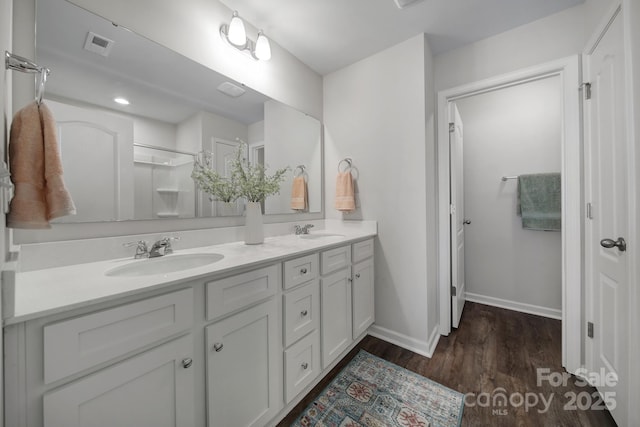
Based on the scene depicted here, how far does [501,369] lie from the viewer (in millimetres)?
1587

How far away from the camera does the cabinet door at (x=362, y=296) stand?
1.72m

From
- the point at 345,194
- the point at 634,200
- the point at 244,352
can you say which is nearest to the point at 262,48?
the point at 345,194

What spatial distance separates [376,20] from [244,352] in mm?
2129

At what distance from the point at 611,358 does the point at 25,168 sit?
2440 millimetres

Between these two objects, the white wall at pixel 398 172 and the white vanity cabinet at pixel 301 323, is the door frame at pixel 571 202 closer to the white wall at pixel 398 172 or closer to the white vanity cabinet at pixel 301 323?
the white wall at pixel 398 172

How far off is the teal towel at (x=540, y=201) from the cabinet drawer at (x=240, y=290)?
253 cm

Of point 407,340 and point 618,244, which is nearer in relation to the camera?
point 618,244

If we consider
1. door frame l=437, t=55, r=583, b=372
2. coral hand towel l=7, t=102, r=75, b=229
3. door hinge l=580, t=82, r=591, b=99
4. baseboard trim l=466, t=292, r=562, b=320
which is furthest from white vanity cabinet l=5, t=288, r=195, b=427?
baseboard trim l=466, t=292, r=562, b=320

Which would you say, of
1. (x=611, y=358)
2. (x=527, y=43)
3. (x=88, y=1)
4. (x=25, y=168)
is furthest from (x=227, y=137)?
(x=611, y=358)

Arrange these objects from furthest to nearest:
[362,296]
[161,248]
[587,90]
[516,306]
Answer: [516,306]
[362,296]
[587,90]
[161,248]

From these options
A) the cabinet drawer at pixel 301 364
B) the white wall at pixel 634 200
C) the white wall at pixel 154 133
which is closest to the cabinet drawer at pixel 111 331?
the cabinet drawer at pixel 301 364

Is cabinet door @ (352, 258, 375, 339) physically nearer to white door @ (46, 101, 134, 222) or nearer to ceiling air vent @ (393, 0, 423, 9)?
white door @ (46, 101, 134, 222)

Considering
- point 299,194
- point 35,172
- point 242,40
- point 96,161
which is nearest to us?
point 35,172

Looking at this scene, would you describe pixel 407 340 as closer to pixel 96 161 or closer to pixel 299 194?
pixel 299 194
